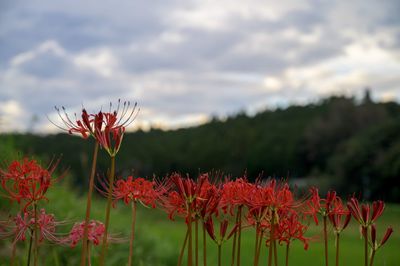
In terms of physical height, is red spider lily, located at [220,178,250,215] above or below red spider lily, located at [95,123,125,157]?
below

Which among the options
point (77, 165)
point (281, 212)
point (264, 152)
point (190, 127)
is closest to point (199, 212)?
point (281, 212)

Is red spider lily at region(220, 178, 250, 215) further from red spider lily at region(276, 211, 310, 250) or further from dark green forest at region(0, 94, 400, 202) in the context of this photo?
dark green forest at region(0, 94, 400, 202)

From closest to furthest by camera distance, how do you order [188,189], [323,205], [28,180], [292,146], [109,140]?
[109,140]
[188,189]
[28,180]
[323,205]
[292,146]

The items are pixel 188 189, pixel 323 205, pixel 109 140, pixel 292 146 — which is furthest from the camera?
pixel 292 146

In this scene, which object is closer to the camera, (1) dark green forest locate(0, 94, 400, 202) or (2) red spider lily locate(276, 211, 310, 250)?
(2) red spider lily locate(276, 211, 310, 250)

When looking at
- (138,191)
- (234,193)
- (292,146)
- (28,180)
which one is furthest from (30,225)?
(292,146)

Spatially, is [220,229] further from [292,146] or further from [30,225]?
[292,146]

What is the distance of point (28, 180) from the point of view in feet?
5.57

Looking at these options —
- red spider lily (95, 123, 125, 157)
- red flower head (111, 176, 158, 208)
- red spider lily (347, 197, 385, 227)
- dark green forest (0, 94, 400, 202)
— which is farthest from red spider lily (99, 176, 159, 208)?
dark green forest (0, 94, 400, 202)

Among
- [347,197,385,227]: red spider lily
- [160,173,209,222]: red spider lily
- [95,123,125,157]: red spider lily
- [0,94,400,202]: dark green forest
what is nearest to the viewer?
[95,123,125,157]: red spider lily

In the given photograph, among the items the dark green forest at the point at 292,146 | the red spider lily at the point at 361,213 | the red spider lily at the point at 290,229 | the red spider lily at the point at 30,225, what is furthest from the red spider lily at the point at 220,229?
the dark green forest at the point at 292,146

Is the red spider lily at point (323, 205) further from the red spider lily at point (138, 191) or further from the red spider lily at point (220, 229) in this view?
the red spider lily at point (138, 191)

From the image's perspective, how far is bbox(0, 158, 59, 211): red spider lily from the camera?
1629mm

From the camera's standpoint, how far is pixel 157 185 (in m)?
1.91
